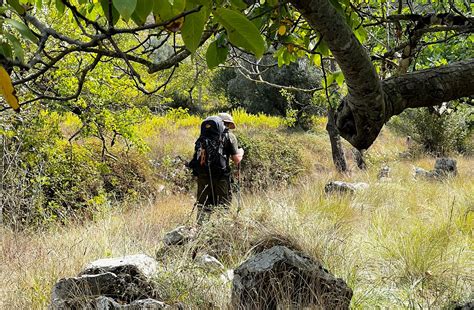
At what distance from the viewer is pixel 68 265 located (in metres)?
3.92

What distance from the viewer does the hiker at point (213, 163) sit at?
5.43 meters

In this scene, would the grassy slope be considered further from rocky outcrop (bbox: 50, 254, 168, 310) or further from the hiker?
the hiker

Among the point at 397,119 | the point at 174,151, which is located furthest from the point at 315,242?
the point at 397,119

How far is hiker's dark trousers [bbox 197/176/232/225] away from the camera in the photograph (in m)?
5.58

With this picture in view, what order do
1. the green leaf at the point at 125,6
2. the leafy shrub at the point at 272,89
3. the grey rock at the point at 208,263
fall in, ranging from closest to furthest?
the green leaf at the point at 125,6 → the grey rock at the point at 208,263 → the leafy shrub at the point at 272,89

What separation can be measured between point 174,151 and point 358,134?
32.7ft

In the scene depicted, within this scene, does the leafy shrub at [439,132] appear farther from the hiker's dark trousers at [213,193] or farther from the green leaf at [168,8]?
the green leaf at [168,8]

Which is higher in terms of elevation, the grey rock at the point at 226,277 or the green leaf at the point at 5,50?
the green leaf at the point at 5,50

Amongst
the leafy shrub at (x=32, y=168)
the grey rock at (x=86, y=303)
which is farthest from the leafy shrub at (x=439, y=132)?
the grey rock at (x=86, y=303)

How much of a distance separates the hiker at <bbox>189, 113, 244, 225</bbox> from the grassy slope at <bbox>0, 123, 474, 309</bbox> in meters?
0.41

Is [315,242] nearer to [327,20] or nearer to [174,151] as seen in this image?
[327,20]

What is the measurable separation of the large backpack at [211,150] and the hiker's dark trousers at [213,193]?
107 millimetres

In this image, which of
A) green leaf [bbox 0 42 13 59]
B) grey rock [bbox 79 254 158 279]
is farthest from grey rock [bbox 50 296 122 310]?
green leaf [bbox 0 42 13 59]

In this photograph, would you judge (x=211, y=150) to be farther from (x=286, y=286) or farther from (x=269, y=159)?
(x=269, y=159)
